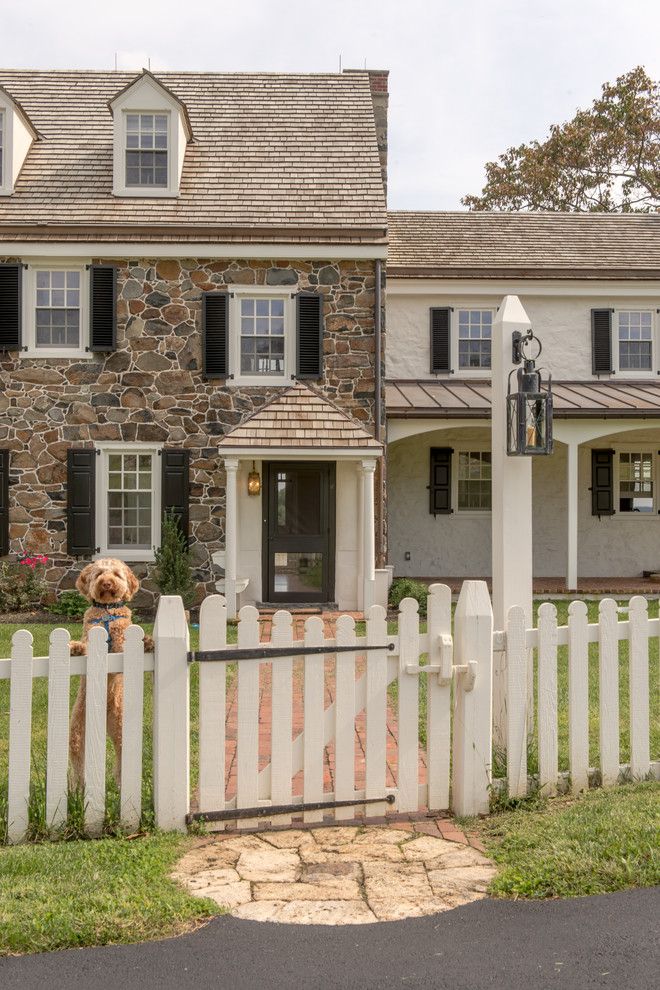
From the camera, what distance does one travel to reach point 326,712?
416cm

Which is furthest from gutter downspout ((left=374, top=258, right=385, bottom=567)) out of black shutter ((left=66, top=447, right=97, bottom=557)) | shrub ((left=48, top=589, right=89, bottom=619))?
shrub ((left=48, top=589, right=89, bottom=619))

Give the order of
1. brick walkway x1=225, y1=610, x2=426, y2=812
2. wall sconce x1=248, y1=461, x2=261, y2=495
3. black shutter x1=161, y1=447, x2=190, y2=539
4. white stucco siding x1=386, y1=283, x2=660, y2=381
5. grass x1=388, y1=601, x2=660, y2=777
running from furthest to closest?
white stucco siding x1=386, y1=283, x2=660, y2=381, black shutter x1=161, y1=447, x2=190, y2=539, wall sconce x1=248, y1=461, x2=261, y2=495, brick walkway x1=225, y1=610, x2=426, y2=812, grass x1=388, y1=601, x2=660, y2=777

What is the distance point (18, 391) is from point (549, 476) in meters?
9.28

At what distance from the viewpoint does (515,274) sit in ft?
51.5

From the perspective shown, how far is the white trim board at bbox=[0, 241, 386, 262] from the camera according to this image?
1237 cm

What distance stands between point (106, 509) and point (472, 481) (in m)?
6.71

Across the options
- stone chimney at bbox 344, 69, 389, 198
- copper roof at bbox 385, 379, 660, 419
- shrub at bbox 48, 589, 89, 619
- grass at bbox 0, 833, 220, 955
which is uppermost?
stone chimney at bbox 344, 69, 389, 198

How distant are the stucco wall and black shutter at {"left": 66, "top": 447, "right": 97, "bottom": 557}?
5561mm

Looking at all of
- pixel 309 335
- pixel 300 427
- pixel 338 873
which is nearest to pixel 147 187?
pixel 309 335

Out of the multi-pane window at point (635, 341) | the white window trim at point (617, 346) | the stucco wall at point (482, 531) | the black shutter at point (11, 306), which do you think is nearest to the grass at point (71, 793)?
the black shutter at point (11, 306)

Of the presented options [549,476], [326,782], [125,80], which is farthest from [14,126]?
[326,782]

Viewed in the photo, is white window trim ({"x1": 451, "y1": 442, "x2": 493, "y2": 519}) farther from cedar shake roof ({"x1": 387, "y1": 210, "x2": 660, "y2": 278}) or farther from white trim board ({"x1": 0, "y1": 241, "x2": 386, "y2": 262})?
white trim board ({"x1": 0, "y1": 241, "x2": 386, "y2": 262})

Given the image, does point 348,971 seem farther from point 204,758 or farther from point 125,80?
point 125,80

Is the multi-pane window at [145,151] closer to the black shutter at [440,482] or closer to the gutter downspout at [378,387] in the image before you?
the gutter downspout at [378,387]
